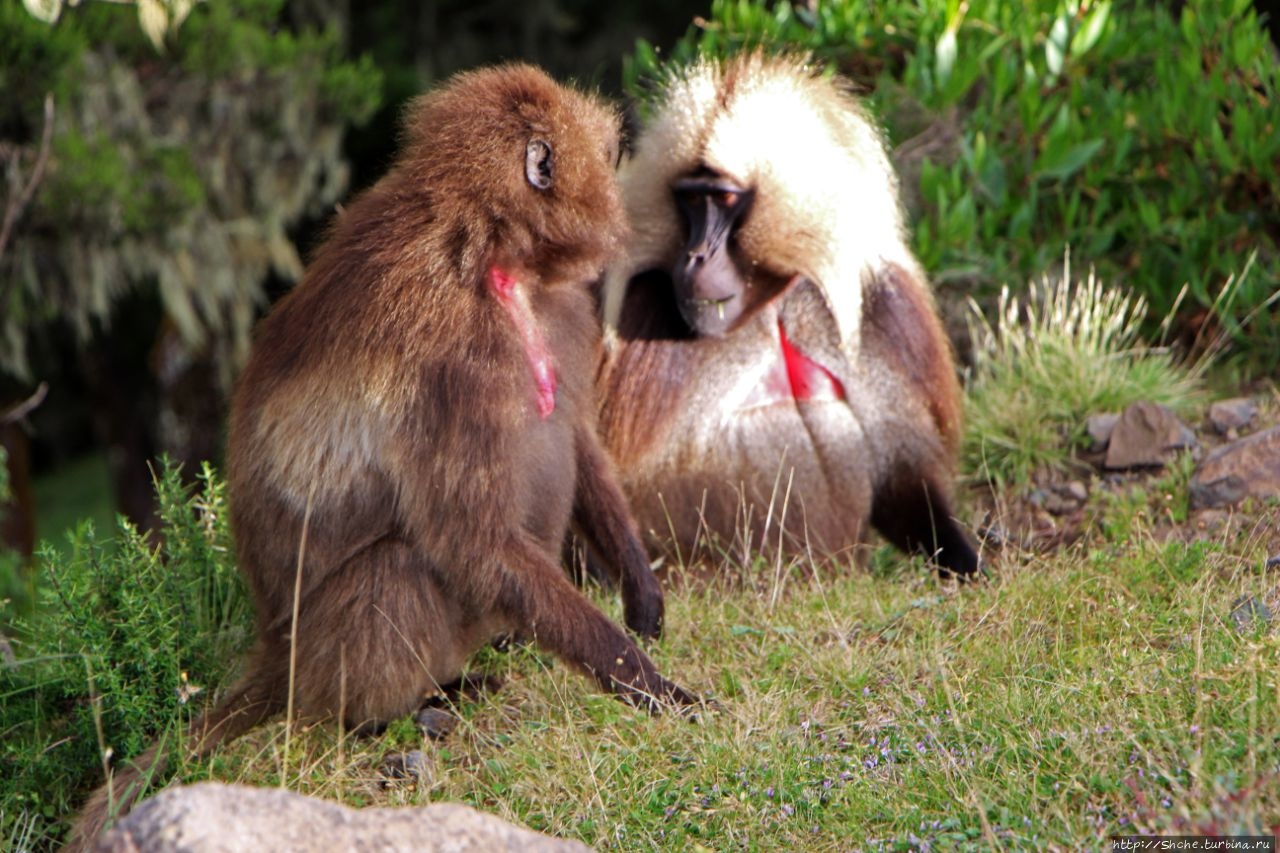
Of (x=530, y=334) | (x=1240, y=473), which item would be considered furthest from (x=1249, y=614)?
(x=530, y=334)

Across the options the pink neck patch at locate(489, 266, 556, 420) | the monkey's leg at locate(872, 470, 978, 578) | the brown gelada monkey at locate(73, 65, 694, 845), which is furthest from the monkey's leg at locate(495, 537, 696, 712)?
the monkey's leg at locate(872, 470, 978, 578)

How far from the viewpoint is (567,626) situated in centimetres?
386

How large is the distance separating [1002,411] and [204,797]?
3592mm

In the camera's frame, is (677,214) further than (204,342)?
No

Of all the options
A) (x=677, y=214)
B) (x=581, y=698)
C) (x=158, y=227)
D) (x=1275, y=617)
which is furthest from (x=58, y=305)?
(x=1275, y=617)

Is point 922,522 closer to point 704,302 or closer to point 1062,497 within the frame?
point 1062,497

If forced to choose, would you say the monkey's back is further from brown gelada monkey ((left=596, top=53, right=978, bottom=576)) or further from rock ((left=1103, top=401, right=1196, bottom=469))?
rock ((left=1103, top=401, right=1196, bottom=469))

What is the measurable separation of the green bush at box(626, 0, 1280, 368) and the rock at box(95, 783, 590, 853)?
141 inches

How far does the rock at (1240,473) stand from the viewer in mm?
4758

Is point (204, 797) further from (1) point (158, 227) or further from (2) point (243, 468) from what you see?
(1) point (158, 227)

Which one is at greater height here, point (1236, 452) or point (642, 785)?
point (1236, 452)

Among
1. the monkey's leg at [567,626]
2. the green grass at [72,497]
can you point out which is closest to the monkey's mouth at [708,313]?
the monkey's leg at [567,626]

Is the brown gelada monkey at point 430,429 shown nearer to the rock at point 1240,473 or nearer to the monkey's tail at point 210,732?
the monkey's tail at point 210,732

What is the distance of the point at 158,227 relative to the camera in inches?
329
